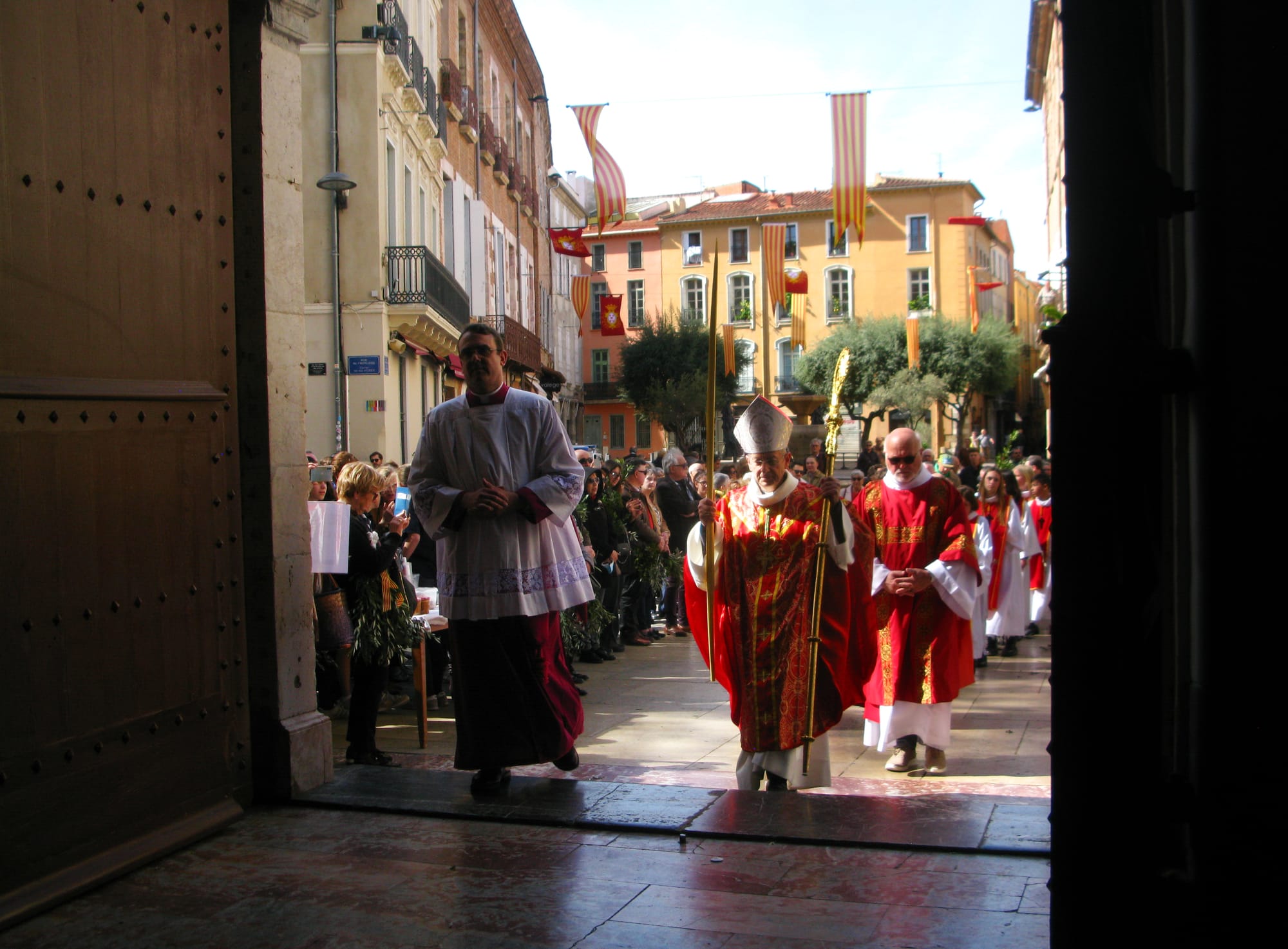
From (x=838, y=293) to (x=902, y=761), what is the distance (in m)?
52.0

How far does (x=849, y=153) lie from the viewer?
1745 centimetres

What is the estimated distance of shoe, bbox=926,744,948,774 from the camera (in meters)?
6.56

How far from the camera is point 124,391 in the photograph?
12.3 ft

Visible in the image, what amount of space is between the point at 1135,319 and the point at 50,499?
292cm

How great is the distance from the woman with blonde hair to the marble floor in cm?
207

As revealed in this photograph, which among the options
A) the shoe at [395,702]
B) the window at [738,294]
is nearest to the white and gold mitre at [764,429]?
the shoe at [395,702]

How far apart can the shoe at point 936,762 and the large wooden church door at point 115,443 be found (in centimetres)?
361

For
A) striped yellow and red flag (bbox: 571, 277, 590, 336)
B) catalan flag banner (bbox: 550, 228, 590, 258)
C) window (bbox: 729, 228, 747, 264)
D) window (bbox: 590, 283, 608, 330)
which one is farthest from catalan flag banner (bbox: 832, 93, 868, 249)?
window (bbox: 590, 283, 608, 330)

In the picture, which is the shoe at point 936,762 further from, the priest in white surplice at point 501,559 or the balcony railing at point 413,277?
the balcony railing at point 413,277

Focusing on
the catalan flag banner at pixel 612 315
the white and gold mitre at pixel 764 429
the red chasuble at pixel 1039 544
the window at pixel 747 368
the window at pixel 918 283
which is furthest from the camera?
the window at pixel 918 283

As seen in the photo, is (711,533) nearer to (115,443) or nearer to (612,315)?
(115,443)

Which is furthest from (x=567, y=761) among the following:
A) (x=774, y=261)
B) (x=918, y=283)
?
(x=918, y=283)

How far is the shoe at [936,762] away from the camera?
656cm

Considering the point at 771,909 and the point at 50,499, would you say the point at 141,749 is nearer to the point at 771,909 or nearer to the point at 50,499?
the point at 50,499
